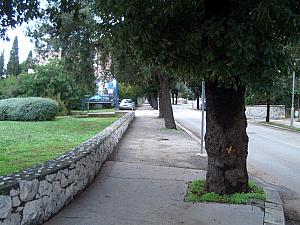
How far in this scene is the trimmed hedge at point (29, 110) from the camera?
93.9 ft

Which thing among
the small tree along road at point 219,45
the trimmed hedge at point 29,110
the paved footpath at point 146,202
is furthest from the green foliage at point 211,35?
the trimmed hedge at point 29,110

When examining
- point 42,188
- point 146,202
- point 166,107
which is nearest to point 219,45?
point 146,202

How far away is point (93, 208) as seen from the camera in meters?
6.61

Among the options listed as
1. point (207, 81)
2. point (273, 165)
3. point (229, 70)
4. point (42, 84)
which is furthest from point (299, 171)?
point (42, 84)

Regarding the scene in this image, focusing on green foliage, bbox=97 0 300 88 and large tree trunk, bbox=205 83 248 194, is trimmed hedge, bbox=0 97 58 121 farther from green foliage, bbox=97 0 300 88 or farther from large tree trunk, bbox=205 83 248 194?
large tree trunk, bbox=205 83 248 194

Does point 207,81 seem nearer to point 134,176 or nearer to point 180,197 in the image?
point 180,197

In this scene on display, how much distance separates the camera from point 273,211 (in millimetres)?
6684

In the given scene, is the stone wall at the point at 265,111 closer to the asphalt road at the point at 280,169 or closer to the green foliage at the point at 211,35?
the asphalt road at the point at 280,169

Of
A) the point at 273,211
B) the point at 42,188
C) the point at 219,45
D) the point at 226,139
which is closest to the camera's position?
the point at 42,188

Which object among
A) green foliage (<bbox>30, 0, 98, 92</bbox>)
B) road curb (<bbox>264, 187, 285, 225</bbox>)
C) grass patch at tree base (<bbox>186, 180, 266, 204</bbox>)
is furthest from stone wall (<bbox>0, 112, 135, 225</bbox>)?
green foliage (<bbox>30, 0, 98, 92</bbox>)

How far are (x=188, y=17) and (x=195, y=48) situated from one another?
72 centimetres

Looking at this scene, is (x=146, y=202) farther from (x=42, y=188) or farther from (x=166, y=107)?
(x=166, y=107)

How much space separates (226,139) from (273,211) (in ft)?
4.75

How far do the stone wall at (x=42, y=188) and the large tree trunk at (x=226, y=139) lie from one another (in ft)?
8.00
